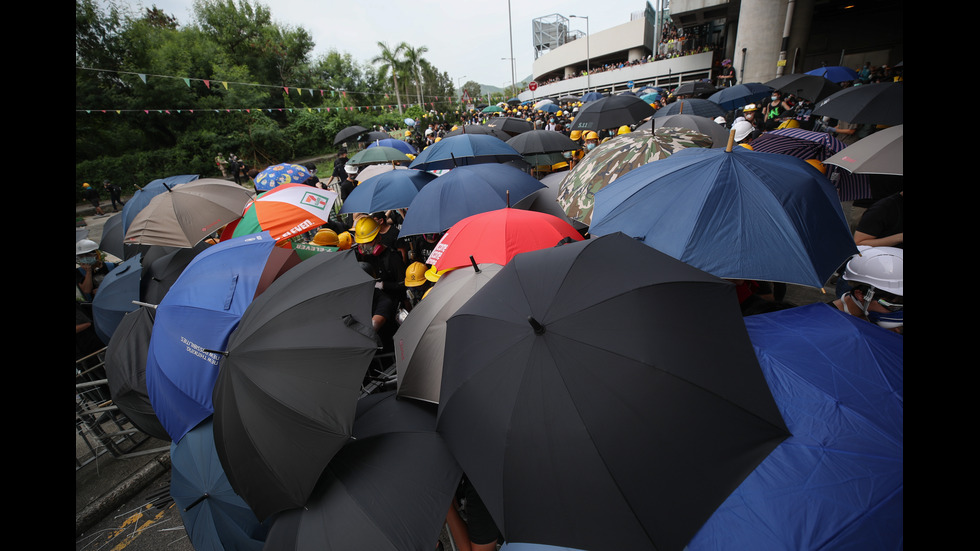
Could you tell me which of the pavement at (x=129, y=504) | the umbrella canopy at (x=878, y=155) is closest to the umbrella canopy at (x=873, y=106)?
the umbrella canopy at (x=878, y=155)

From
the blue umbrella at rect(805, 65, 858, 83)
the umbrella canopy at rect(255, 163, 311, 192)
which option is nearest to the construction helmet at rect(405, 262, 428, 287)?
the umbrella canopy at rect(255, 163, 311, 192)

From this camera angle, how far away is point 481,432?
172 cm

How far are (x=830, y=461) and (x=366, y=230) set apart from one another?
5.01 m

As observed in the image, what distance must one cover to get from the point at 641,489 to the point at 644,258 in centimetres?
119

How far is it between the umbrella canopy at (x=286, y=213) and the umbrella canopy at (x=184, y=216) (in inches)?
13.2

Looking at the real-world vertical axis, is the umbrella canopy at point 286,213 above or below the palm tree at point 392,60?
below

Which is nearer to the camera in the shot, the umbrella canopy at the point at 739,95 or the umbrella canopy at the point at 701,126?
the umbrella canopy at the point at 701,126

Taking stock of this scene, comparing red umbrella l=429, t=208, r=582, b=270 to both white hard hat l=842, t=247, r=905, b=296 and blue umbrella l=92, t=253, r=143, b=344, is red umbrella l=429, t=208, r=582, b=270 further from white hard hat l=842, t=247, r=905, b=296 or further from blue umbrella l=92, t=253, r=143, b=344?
blue umbrella l=92, t=253, r=143, b=344

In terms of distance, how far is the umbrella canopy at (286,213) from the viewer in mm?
5184

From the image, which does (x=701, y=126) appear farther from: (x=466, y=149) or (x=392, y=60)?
(x=392, y=60)

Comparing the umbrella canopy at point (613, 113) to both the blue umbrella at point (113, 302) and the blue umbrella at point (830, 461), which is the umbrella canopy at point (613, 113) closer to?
the blue umbrella at point (830, 461)

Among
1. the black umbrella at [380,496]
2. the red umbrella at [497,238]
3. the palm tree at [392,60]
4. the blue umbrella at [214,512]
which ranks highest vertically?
the palm tree at [392,60]
